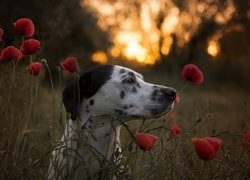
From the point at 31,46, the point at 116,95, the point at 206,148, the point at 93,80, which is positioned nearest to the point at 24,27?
the point at 31,46

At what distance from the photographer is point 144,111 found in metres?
3.32

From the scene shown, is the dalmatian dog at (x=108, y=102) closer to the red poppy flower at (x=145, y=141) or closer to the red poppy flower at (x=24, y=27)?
the red poppy flower at (x=24, y=27)

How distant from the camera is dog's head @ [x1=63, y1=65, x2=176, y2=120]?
331 cm

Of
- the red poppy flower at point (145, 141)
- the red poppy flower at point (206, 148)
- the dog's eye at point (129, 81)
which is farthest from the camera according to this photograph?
the dog's eye at point (129, 81)

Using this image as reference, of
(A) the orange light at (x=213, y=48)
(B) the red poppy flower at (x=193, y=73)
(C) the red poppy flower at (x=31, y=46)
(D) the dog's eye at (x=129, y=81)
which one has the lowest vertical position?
(A) the orange light at (x=213, y=48)

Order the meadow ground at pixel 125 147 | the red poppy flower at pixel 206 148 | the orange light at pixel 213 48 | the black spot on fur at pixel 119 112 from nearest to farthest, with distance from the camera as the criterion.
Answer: the red poppy flower at pixel 206 148
the meadow ground at pixel 125 147
the black spot on fur at pixel 119 112
the orange light at pixel 213 48

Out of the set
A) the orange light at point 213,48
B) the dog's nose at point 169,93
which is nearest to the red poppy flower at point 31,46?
the dog's nose at point 169,93

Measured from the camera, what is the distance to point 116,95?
349 centimetres

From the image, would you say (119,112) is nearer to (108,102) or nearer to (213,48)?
(108,102)

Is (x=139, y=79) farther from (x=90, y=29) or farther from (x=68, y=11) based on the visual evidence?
(x=90, y=29)

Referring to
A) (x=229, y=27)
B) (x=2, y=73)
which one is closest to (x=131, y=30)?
(x=229, y=27)

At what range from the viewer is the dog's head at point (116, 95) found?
3.31m

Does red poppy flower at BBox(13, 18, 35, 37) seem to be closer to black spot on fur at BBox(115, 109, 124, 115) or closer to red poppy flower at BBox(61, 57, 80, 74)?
red poppy flower at BBox(61, 57, 80, 74)

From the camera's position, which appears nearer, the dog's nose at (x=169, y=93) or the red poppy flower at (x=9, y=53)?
the red poppy flower at (x=9, y=53)
